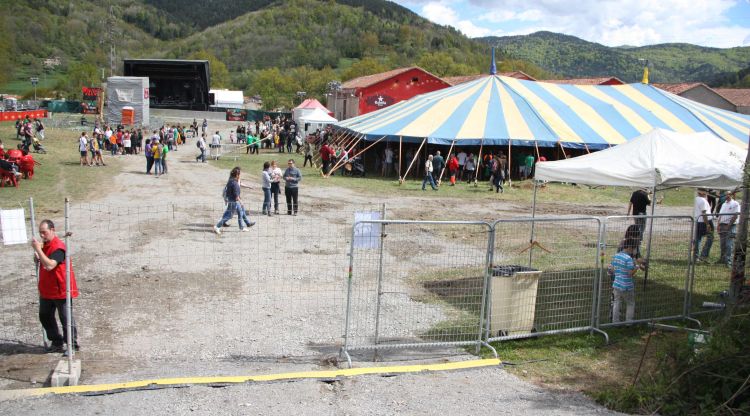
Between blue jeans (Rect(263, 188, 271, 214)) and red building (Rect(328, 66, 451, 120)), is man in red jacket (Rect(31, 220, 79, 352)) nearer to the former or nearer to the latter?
blue jeans (Rect(263, 188, 271, 214))

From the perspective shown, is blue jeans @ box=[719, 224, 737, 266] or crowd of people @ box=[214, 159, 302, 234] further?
crowd of people @ box=[214, 159, 302, 234]

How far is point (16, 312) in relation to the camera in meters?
7.54

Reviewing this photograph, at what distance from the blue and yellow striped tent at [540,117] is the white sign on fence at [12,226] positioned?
59.6 ft

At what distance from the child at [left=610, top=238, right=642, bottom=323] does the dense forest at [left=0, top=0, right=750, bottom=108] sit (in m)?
90.9

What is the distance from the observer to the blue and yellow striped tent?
23.6 metres

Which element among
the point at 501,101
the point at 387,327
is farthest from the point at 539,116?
the point at 387,327

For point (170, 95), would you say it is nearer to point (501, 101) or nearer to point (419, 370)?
point (501, 101)

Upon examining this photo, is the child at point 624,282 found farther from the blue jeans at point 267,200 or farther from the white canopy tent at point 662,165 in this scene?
the blue jeans at point 267,200

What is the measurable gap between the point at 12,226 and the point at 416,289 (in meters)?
5.22

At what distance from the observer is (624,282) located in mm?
7551

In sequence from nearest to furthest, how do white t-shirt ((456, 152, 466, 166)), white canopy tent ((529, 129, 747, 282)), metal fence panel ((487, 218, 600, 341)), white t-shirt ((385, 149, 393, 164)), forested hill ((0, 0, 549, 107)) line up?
1. metal fence panel ((487, 218, 600, 341))
2. white canopy tent ((529, 129, 747, 282))
3. white t-shirt ((456, 152, 466, 166))
4. white t-shirt ((385, 149, 393, 164))
5. forested hill ((0, 0, 549, 107))

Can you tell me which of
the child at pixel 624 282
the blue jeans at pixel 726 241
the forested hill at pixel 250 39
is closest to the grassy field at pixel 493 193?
the blue jeans at pixel 726 241

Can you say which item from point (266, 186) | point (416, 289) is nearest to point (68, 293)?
point (416, 289)

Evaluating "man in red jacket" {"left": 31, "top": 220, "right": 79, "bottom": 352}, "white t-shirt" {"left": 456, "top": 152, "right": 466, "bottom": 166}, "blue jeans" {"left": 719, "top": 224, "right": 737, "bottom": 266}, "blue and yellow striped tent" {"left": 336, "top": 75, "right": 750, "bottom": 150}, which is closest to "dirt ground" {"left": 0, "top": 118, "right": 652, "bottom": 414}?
"man in red jacket" {"left": 31, "top": 220, "right": 79, "bottom": 352}
